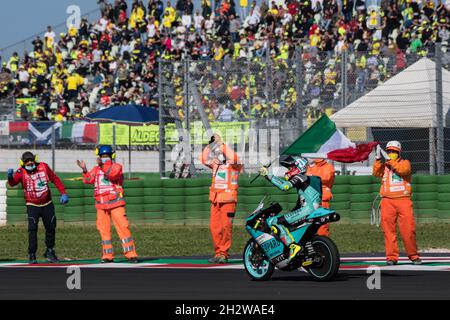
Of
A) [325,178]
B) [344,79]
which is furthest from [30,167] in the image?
[344,79]

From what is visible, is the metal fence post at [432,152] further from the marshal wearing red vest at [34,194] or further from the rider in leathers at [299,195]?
the rider in leathers at [299,195]

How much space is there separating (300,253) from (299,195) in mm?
753

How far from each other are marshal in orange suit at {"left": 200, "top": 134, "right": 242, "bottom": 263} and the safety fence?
6455 millimetres

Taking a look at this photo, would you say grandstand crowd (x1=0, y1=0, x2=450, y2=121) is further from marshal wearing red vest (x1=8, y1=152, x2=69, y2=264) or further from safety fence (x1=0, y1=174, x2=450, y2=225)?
marshal wearing red vest (x1=8, y1=152, x2=69, y2=264)

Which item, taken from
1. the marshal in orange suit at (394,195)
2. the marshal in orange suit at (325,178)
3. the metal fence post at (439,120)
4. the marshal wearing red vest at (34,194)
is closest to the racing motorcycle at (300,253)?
the marshal in orange suit at (394,195)

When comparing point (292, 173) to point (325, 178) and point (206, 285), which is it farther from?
point (325, 178)

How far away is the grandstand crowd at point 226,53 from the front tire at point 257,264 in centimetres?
1012

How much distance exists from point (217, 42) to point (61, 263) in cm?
2217

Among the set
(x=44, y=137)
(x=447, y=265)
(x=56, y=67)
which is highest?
(x=56, y=67)

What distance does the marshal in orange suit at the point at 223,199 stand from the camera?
1628 centimetres

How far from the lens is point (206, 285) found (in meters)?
13.1

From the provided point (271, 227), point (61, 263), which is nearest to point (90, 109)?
point (61, 263)

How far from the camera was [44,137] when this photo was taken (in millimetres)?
33281
